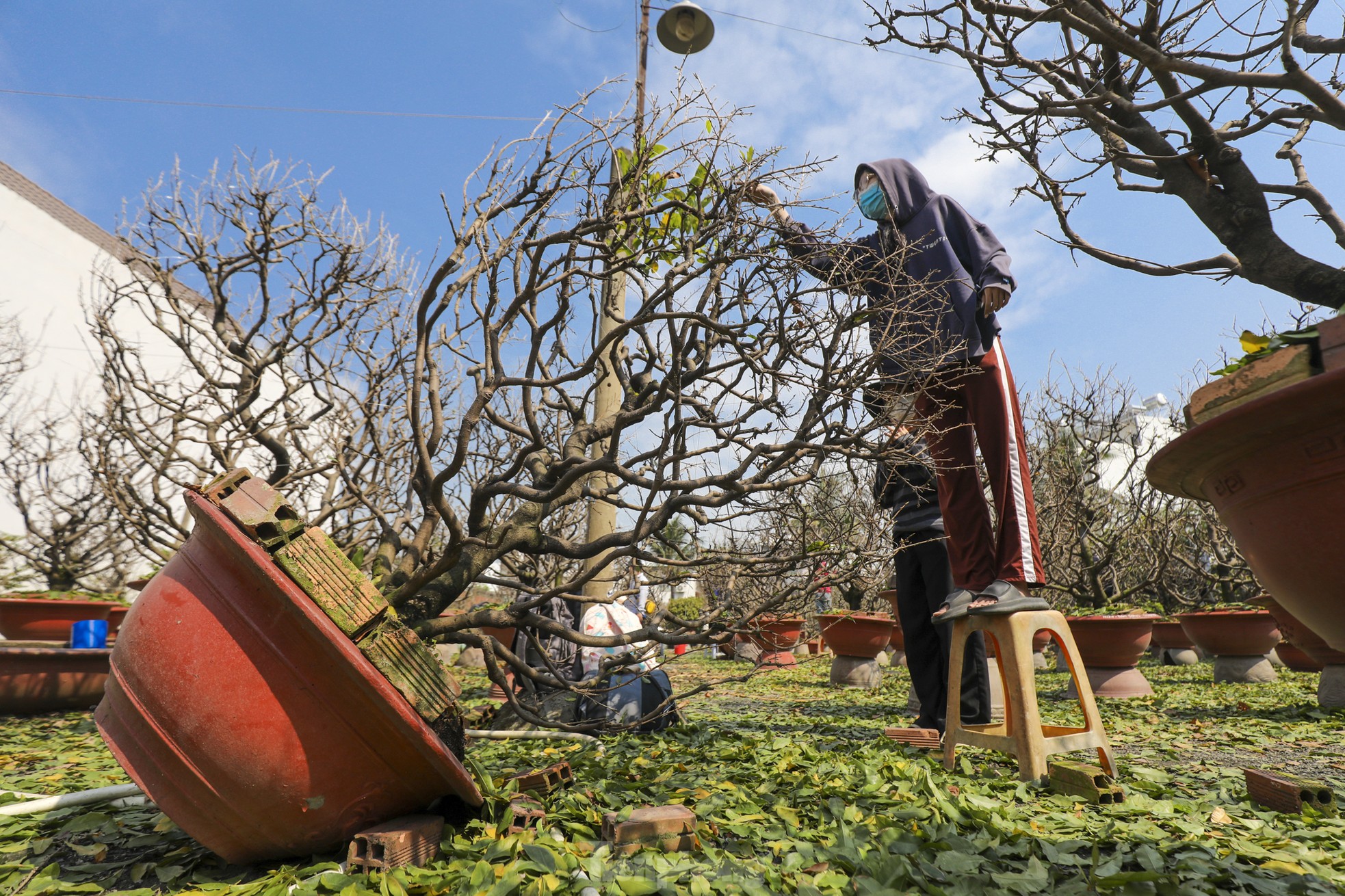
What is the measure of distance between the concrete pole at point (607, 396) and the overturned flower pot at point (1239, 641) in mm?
5581

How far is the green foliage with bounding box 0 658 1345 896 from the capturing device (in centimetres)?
154

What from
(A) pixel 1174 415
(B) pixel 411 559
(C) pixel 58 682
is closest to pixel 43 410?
(C) pixel 58 682

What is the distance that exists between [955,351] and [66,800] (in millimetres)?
3407

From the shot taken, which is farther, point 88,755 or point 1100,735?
point 88,755

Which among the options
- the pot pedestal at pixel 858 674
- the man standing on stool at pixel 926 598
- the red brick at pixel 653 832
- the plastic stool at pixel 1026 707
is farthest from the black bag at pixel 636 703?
the pot pedestal at pixel 858 674

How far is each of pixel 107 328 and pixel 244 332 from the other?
907 millimetres

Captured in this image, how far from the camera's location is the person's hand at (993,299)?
2906 millimetres

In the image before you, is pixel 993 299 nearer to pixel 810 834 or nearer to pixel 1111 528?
pixel 810 834

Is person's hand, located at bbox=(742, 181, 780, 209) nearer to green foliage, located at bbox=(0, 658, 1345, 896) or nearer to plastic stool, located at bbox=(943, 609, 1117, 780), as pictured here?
plastic stool, located at bbox=(943, 609, 1117, 780)

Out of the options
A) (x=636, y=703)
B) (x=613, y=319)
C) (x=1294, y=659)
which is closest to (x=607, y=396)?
(x=613, y=319)

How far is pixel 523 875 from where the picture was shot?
1.55 meters

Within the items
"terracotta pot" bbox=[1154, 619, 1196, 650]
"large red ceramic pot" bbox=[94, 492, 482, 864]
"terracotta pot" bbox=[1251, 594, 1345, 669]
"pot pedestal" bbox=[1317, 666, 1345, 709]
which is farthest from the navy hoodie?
"terracotta pot" bbox=[1154, 619, 1196, 650]

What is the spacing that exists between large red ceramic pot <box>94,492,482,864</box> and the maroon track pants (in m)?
2.07

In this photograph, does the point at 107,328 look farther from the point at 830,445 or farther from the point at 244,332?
the point at 830,445
